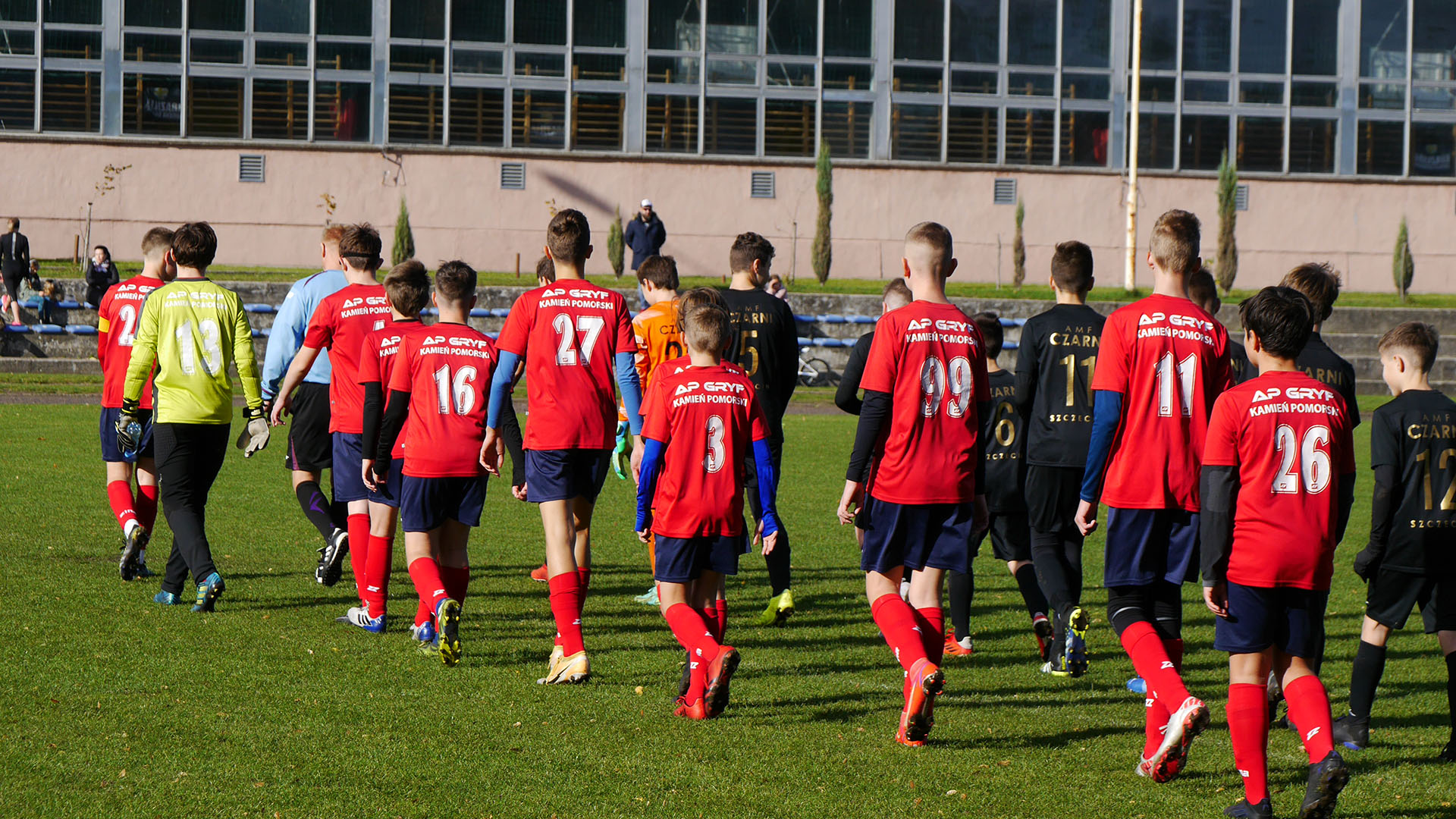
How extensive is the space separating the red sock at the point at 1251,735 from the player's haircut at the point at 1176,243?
5.69ft

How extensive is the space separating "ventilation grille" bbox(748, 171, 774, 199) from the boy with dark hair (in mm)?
28011

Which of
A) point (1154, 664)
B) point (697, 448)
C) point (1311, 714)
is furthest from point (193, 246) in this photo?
point (1311, 714)

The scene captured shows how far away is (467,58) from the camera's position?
1366 inches

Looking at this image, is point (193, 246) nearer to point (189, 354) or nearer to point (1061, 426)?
point (189, 354)

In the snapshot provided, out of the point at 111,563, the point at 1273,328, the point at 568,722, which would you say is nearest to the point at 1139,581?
the point at 1273,328

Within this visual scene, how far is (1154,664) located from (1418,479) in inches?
60.0

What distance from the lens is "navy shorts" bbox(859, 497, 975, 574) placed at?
582 centimetres

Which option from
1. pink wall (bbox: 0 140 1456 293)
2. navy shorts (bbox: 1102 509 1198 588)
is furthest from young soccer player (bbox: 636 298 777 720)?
pink wall (bbox: 0 140 1456 293)

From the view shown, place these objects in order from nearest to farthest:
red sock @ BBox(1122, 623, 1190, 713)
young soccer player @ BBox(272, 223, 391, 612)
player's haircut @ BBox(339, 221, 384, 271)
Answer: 1. red sock @ BBox(1122, 623, 1190, 713)
2. young soccer player @ BBox(272, 223, 391, 612)
3. player's haircut @ BBox(339, 221, 384, 271)

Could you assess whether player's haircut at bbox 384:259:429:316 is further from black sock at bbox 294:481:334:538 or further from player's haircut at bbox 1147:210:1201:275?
player's haircut at bbox 1147:210:1201:275

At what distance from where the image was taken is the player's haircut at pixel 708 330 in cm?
611

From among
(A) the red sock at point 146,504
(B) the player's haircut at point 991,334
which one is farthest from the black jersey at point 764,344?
(A) the red sock at point 146,504

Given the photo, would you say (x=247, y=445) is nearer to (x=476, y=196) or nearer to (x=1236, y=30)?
(x=476, y=196)

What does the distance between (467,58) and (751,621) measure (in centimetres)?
2913
